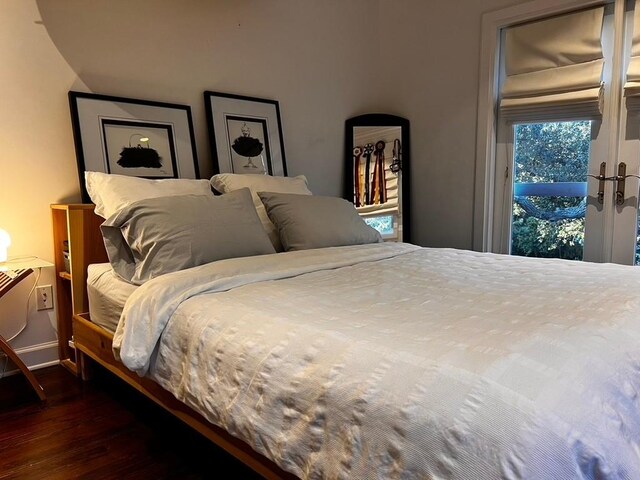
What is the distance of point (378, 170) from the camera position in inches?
147

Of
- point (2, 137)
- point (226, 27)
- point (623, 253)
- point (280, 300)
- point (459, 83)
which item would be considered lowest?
point (623, 253)

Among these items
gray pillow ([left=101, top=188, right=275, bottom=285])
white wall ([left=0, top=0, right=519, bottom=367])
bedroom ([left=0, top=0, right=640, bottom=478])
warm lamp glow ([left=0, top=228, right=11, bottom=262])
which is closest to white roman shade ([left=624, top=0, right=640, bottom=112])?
white wall ([left=0, top=0, right=519, bottom=367])

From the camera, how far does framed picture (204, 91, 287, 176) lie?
2.92 m

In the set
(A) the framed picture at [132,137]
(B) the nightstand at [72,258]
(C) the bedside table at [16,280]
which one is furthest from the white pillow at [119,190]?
(C) the bedside table at [16,280]

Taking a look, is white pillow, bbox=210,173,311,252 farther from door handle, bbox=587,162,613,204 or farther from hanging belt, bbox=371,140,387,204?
door handle, bbox=587,162,613,204

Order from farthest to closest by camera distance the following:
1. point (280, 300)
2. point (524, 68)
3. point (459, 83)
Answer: point (459, 83) < point (524, 68) < point (280, 300)

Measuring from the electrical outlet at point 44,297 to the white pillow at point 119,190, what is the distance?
538 millimetres

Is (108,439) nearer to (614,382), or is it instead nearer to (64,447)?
(64,447)

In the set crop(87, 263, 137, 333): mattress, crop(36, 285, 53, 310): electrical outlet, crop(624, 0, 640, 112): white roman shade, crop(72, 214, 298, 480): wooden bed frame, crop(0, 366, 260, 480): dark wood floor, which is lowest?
crop(0, 366, 260, 480): dark wood floor

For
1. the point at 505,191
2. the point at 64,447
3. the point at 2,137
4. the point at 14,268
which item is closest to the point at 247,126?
the point at 2,137

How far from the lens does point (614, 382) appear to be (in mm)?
965

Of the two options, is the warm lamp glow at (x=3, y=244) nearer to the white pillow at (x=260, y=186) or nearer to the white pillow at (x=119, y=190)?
the white pillow at (x=119, y=190)

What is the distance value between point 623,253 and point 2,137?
3.43m

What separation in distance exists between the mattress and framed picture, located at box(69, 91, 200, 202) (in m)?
0.54
